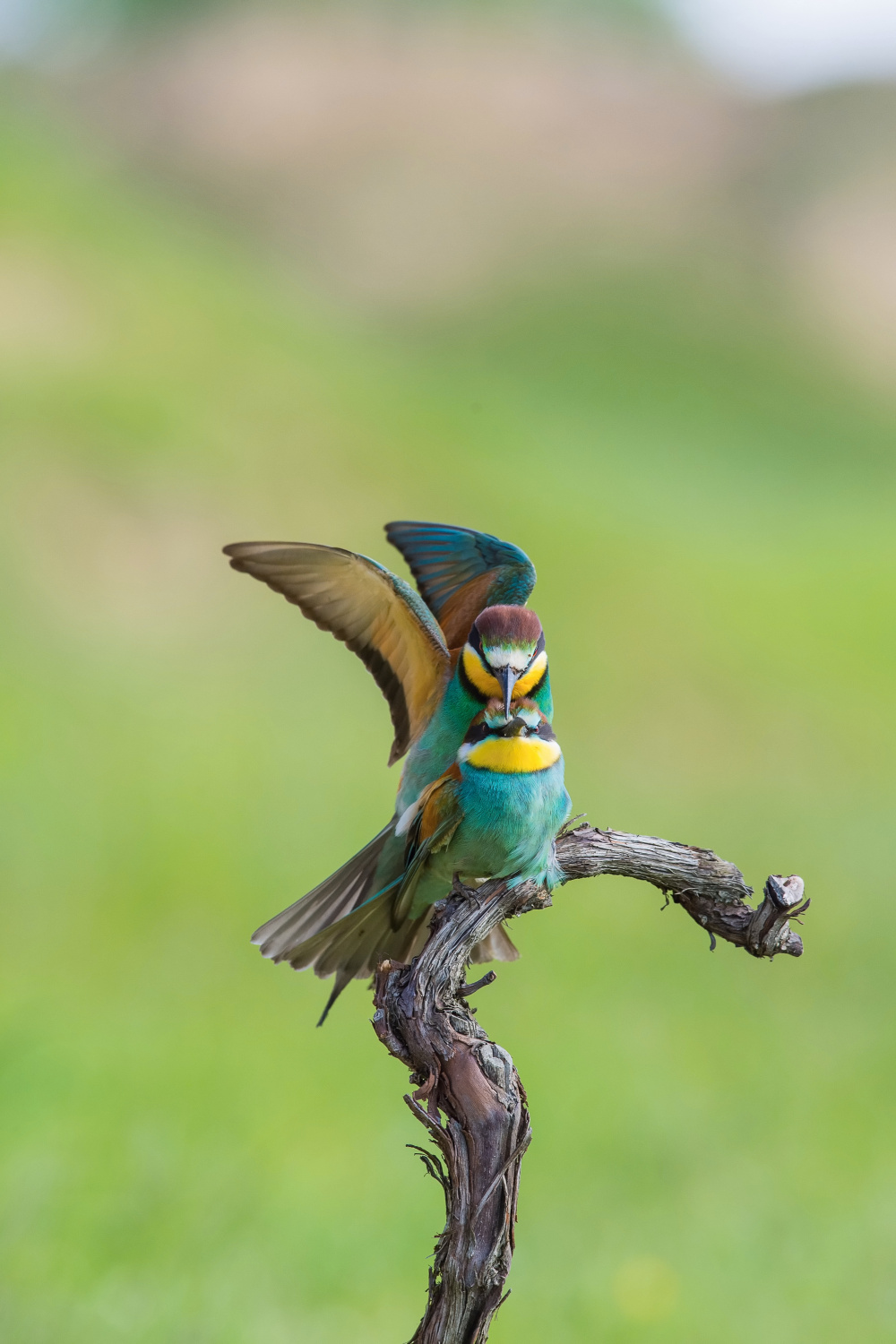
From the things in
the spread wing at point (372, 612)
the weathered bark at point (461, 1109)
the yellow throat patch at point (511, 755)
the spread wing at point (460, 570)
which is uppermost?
the spread wing at point (460, 570)

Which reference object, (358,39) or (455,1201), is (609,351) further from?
(455,1201)

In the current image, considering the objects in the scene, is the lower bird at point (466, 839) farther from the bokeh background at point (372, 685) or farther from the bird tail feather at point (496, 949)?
the bokeh background at point (372, 685)

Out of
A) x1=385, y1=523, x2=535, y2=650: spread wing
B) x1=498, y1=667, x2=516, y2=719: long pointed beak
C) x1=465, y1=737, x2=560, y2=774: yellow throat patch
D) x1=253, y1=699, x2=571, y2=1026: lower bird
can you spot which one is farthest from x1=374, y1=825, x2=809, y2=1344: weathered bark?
x1=385, y1=523, x2=535, y2=650: spread wing

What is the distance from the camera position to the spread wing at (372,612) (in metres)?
3.33

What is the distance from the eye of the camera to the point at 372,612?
11.6 feet

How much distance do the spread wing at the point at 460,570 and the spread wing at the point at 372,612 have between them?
0.23 metres

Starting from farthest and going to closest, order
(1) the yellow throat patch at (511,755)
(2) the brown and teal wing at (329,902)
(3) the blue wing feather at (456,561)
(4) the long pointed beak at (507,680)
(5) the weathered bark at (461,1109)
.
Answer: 1. (3) the blue wing feather at (456,561)
2. (2) the brown and teal wing at (329,902)
3. (1) the yellow throat patch at (511,755)
4. (4) the long pointed beak at (507,680)
5. (5) the weathered bark at (461,1109)

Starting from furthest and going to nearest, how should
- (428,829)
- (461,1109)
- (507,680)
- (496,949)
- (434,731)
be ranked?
(496,949), (434,731), (428,829), (507,680), (461,1109)

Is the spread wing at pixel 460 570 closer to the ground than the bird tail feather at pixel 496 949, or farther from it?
farther from it

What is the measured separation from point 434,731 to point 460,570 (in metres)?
0.60

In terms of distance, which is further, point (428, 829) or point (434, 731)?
point (434, 731)

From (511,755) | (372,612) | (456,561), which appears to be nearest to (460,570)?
(456,561)

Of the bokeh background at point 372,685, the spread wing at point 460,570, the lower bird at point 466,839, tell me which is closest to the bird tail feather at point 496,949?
the lower bird at point 466,839

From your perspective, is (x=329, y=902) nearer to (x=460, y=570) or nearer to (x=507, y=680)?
(x=507, y=680)
